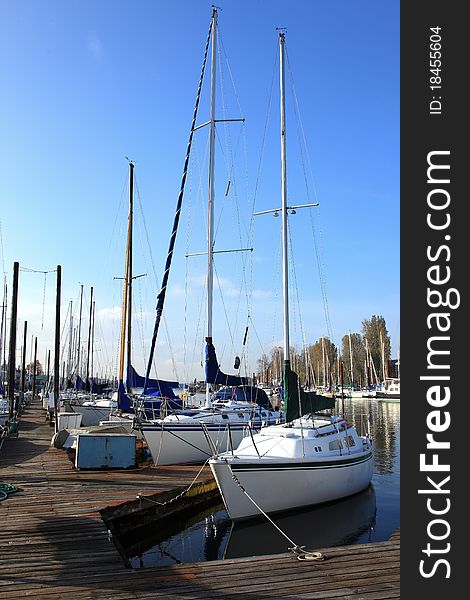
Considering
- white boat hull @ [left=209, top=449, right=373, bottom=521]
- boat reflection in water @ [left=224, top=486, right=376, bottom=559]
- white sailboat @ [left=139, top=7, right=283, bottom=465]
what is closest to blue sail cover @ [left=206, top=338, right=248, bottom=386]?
white sailboat @ [left=139, top=7, right=283, bottom=465]

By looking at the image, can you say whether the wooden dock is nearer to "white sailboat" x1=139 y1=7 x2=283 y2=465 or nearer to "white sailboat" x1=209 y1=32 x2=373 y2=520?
"white sailboat" x1=209 y1=32 x2=373 y2=520

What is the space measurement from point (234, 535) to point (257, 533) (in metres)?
0.56

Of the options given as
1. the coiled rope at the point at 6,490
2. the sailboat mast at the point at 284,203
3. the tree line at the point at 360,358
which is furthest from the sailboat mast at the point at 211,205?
the tree line at the point at 360,358

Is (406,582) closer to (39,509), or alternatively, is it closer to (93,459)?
(39,509)

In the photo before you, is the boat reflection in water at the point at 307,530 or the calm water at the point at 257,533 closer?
the calm water at the point at 257,533

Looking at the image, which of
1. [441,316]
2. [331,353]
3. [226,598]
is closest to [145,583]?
[226,598]

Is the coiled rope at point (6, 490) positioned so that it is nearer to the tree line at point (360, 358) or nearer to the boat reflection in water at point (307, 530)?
the boat reflection in water at point (307, 530)

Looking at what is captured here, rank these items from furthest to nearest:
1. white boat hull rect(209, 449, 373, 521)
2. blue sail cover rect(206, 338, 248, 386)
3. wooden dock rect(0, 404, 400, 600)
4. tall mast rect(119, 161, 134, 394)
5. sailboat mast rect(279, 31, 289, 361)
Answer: tall mast rect(119, 161, 134, 394) → blue sail cover rect(206, 338, 248, 386) → sailboat mast rect(279, 31, 289, 361) → white boat hull rect(209, 449, 373, 521) → wooden dock rect(0, 404, 400, 600)

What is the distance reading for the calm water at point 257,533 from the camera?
39.0ft

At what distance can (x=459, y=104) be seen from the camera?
582cm

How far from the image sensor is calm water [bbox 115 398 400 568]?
11.9 meters

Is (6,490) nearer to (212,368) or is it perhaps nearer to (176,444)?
(176,444)

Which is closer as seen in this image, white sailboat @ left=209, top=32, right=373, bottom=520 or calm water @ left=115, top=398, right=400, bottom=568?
calm water @ left=115, top=398, right=400, bottom=568

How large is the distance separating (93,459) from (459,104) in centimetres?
1415
